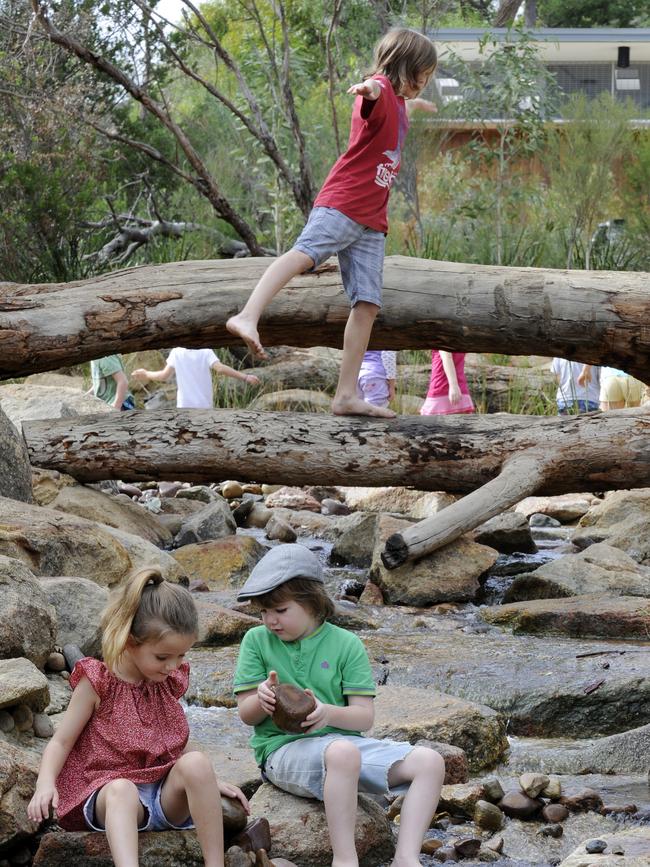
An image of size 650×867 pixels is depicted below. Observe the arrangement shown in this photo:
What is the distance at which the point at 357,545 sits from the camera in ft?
25.6

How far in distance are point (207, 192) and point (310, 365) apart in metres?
2.48

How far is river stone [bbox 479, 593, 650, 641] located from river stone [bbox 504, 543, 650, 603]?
403mm

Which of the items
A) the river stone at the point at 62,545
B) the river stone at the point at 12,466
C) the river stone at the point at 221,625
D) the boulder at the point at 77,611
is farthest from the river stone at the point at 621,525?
the boulder at the point at 77,611

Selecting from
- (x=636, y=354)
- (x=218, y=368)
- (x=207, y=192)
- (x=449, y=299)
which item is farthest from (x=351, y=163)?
(x=207, y=192)

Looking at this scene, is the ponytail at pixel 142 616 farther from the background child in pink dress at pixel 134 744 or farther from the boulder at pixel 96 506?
the boulder at pixel 96 506

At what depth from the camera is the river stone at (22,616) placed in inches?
143

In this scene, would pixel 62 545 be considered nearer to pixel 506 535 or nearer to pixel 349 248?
pixel 349 248

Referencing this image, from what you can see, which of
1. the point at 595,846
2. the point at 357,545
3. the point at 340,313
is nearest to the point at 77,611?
the point at 595,846

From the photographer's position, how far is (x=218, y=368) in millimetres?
9656

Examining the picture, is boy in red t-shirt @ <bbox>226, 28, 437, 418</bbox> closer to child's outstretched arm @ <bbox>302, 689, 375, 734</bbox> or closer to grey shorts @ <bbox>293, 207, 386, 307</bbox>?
grey shorts @ <bbox>293, 207, 386, 307</bbox>

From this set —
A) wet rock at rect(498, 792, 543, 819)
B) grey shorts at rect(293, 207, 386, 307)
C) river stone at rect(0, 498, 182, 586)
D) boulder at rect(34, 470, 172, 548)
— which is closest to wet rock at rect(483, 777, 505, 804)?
wet rock at rect(498, 792, 543, 819)

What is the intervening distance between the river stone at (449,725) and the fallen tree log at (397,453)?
2224 millimetres

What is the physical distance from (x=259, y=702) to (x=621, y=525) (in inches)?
214

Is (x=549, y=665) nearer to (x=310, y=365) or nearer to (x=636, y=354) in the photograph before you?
(x=636, y=354)
